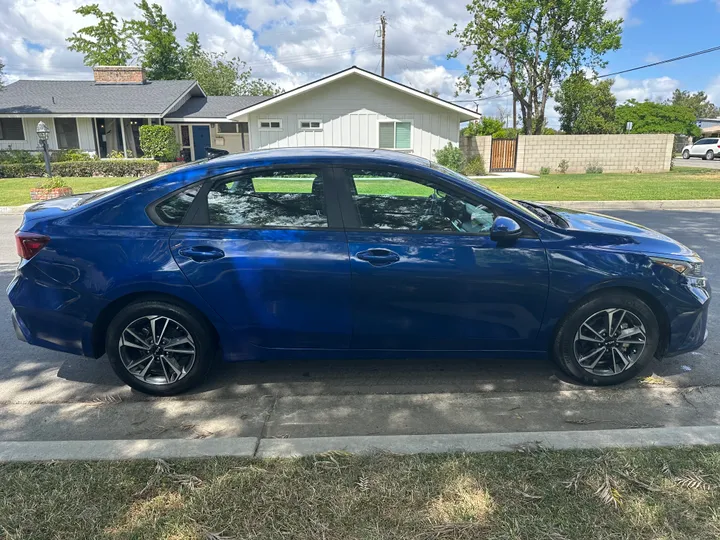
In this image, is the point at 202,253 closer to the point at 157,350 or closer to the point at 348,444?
the point at 157,350

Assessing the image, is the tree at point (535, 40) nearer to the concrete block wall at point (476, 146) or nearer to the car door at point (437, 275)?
the concrete block wall at point (476, 146)

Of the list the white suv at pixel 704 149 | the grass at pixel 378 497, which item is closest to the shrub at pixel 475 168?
the grass at pixel 378 497

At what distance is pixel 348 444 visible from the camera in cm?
284

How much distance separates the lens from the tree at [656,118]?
52.4m

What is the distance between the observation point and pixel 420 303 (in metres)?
3.42

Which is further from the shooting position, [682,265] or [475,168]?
[475,168]

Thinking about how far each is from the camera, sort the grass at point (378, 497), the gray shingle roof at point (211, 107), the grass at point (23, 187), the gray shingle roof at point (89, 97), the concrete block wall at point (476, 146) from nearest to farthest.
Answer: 1. the grass at point (378, 497)
2. the grass at point (23, 187)
3. the concrete block wall at point (476, 146)
4. the gray shingle roof at point (89, 97)
5. the gray shingle roof at point (211, 107)

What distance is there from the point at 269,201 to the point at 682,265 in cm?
293

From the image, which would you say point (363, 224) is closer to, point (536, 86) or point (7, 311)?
point (7, 311)

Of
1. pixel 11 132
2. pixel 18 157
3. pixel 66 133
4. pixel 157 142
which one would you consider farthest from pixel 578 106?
pixel 11 132

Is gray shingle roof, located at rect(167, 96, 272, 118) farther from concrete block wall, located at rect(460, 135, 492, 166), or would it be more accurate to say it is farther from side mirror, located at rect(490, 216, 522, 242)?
side mirror, located at rect(490, 216, 522, 242)

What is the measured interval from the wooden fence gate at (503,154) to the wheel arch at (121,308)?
925 inches

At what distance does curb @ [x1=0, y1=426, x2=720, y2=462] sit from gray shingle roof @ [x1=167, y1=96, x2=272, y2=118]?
87.9ft

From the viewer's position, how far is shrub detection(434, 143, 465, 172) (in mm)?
21125
